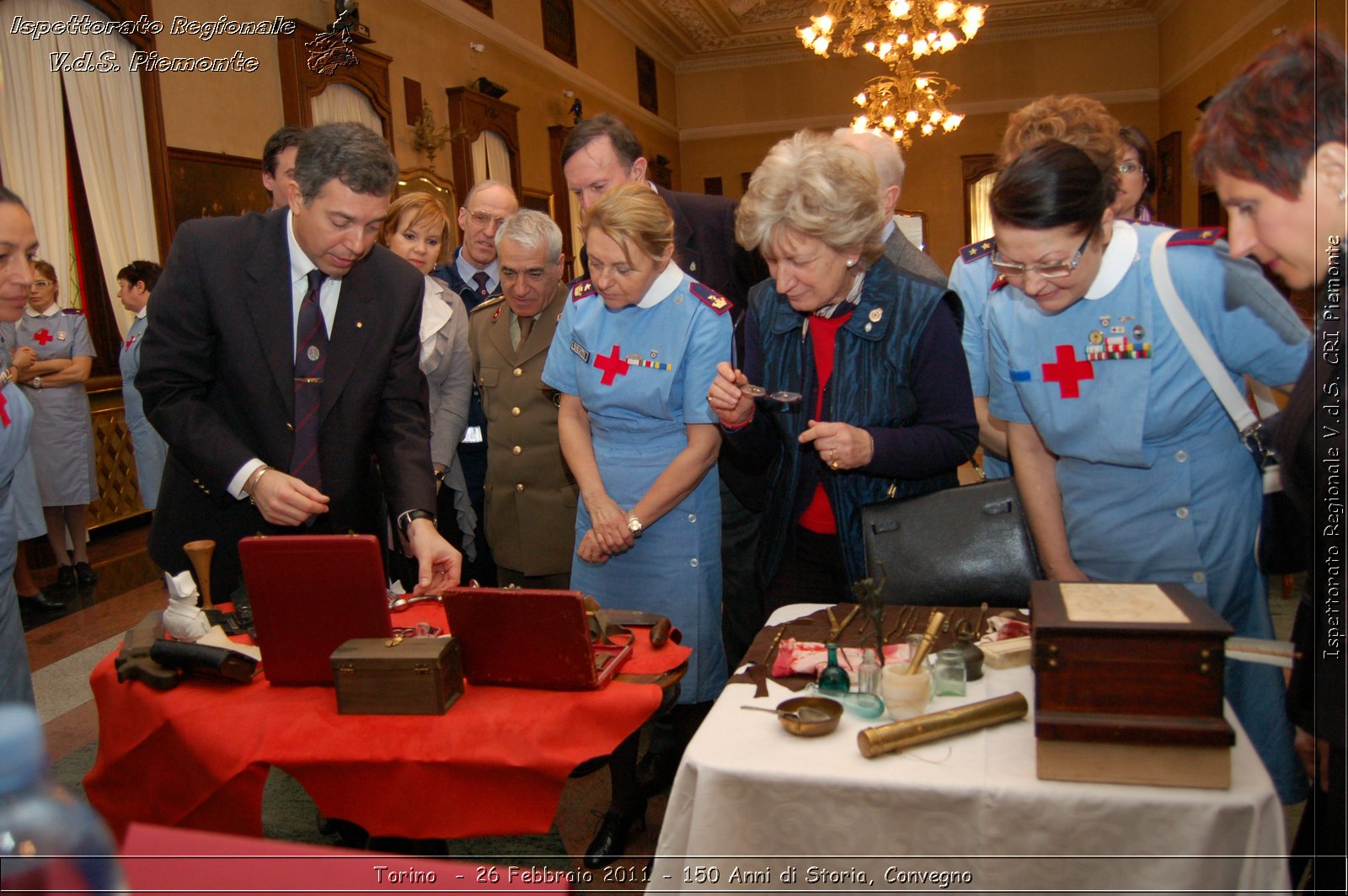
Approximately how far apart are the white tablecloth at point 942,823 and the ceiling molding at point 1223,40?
32.6 feet

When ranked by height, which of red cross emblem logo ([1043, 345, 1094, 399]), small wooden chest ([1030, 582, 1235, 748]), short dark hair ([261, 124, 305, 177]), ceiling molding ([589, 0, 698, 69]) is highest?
ceiling molding ([589, 0, 698, 69])

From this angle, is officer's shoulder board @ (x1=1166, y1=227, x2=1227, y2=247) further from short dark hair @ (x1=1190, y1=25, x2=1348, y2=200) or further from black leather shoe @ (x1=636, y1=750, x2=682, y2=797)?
black leather shoe @ (x1=636, y1=750, x2=682, y2=797)

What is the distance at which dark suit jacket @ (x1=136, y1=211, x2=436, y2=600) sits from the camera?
221 cm

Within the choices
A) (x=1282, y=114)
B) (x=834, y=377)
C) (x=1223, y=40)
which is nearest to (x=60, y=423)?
(x=834, y=377)

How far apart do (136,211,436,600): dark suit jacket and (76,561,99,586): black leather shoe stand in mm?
3528

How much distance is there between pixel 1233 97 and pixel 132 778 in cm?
202

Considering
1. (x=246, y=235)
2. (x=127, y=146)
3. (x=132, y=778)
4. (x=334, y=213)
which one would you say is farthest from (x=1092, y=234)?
(x=127, y=146)

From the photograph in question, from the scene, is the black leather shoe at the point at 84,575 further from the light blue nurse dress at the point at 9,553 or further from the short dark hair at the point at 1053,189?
the short dark hair at the point at 1053,189

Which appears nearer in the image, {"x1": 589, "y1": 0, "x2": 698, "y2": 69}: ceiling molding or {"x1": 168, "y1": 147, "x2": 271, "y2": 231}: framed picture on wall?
{"x1": 168, "y1": 147, "x2": 271, "y2": 231}: framed picture on wall

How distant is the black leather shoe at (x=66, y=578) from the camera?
5.31 meters

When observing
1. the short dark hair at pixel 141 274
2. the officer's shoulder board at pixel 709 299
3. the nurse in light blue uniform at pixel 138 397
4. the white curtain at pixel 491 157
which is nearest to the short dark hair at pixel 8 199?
the officer's shoulder board at pixel 709 299

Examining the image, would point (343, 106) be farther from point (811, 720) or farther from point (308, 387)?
point (811, 720)

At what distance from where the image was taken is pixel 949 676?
155cm

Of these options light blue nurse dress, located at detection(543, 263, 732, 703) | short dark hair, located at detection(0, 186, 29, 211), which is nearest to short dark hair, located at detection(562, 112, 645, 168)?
light blue nurse dress, located at detection(543, 263, 732, 703)
